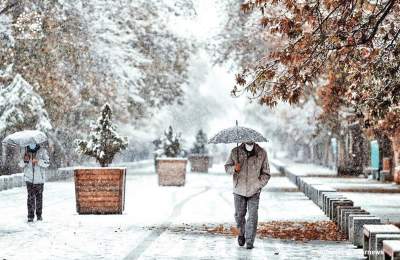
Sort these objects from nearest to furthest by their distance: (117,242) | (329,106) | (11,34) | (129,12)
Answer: (117,242) → (329,106) → (11,34) → (129,12)

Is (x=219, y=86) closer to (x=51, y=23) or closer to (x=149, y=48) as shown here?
(x=149, y=48)

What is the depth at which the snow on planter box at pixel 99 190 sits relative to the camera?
2173 cm

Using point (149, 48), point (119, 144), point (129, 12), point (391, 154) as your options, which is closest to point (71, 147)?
point (149, 48)

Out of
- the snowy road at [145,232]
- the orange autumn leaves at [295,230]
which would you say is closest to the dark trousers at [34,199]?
the snowy road at [145,232]

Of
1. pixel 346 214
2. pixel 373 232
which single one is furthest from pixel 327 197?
pixel 373 232

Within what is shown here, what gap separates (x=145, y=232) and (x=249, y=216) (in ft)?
9.89

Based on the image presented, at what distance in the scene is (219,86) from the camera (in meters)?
148

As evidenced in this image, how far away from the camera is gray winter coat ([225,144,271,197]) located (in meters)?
15.2

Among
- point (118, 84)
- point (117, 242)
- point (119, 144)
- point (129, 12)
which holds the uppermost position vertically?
point (129, 12)

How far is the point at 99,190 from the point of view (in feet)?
71.5

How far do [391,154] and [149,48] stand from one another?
12415mm

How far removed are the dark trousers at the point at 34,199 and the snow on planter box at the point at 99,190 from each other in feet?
5.65

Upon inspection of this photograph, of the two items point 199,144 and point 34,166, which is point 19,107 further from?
point 199,144

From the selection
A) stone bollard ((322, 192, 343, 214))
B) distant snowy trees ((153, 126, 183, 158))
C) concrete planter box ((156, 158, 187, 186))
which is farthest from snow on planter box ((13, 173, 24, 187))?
stone bollard ((322, 192, 343, 214))
